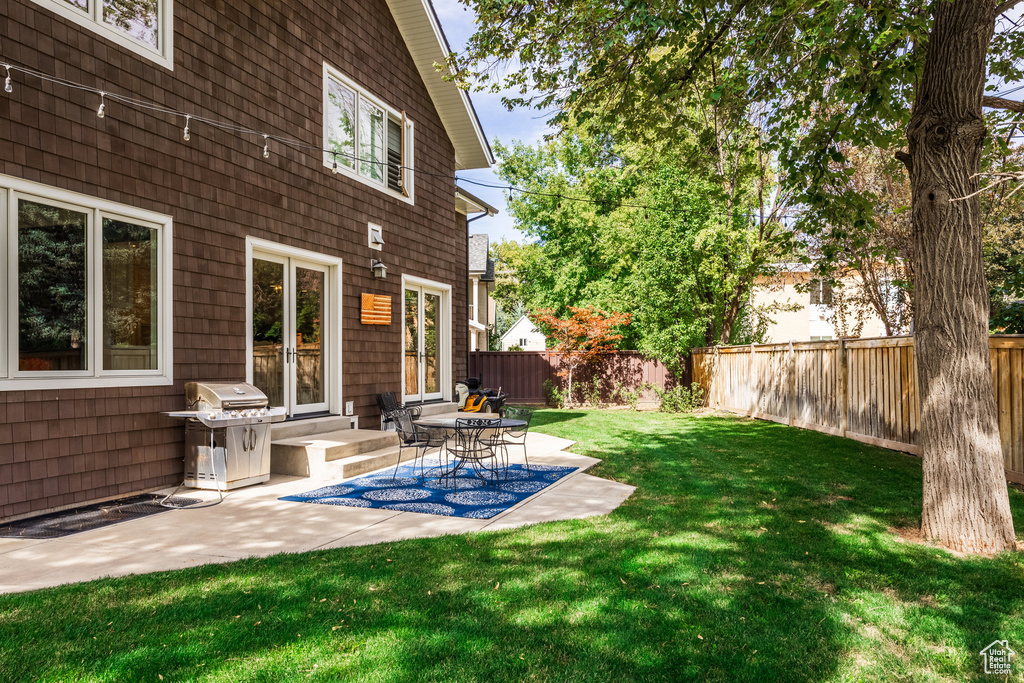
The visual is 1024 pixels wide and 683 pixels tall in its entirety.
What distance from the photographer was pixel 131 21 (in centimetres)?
618

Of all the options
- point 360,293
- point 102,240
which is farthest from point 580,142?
point 102,240

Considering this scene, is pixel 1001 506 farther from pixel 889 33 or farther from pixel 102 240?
pixel 102 240

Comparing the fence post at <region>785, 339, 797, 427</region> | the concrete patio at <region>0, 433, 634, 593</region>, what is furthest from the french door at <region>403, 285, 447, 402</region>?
the fence post at <region>785, 339, 797, 427</region>

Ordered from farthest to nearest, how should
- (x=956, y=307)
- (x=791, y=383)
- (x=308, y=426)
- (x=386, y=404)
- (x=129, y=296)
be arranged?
1. (x=791, y=383)
2. (x=386, y=404)
3. (x=308, y=426)
4. (x=129, y=296)
5. (x=956, y=307)

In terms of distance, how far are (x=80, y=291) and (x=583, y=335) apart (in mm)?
14346

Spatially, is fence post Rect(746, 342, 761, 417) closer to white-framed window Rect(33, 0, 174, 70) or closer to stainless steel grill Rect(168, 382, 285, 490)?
stainless steel grill Rect(168, 382, 285, 490)

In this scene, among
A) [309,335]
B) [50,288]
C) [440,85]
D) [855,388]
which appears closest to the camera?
[50,288]

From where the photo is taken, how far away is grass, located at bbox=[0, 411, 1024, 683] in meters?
2.80

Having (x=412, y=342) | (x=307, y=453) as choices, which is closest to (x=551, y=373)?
(x=412, y=342)

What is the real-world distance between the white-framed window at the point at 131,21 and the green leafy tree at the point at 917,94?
310 centimetres

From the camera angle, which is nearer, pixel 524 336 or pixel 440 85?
pixel 440 85

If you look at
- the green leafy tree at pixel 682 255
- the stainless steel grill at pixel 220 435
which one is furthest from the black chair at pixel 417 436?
the green leafy tree at pixel 682 255

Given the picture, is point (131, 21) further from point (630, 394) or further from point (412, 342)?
point (630, 394)

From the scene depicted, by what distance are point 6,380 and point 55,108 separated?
2.34 meters
